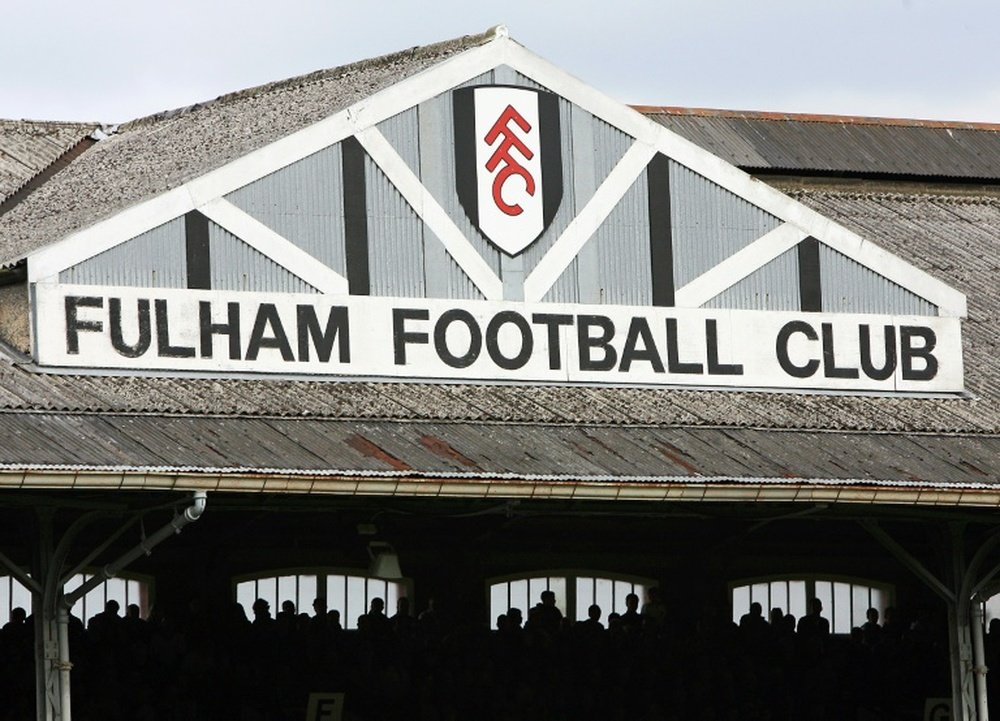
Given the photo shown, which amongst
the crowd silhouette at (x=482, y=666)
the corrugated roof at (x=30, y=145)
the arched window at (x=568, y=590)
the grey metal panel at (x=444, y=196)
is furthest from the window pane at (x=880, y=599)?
the corrugated roof at (x=30, y=145)

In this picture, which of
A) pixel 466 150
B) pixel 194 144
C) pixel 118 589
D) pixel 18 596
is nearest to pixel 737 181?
pixel 466 150

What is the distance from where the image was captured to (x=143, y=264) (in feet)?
66.4

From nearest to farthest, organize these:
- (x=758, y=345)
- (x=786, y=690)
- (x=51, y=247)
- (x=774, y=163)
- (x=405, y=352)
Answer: (x=51, y=247), (x=405, y=352), (x=758, y=345), (x=786, y=690), (x=774, y=163)

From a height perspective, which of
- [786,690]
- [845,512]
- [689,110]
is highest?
[689,110]

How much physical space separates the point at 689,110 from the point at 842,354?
905 cm

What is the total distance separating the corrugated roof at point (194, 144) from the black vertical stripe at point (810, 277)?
12.3ft

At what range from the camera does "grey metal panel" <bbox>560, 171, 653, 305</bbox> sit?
22.0 metres

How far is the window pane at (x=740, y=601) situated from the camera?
27.1 m

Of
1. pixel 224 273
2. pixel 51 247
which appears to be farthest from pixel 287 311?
pixel 51 247

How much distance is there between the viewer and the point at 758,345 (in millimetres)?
22531

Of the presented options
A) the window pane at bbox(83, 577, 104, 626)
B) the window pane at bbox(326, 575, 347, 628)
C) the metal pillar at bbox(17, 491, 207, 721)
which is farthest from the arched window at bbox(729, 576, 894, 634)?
the metal pillar at bbox(17, 491, 207, 721)

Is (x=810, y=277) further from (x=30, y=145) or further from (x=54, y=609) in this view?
(x=30, y=145)

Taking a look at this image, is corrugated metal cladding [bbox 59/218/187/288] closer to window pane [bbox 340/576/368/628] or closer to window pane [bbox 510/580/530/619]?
window pane [bbox 340/576/368/628]

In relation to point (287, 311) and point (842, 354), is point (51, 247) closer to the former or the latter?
point (287, 311)
